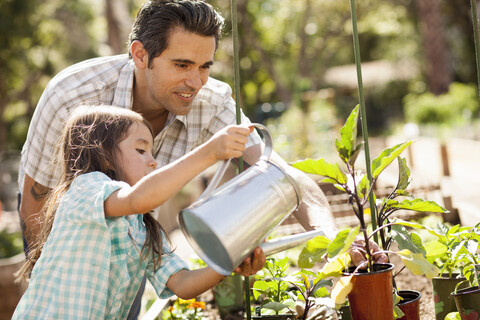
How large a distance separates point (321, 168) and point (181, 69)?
856 millimetres

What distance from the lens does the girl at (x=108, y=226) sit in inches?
52.3

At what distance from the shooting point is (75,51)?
2177cm

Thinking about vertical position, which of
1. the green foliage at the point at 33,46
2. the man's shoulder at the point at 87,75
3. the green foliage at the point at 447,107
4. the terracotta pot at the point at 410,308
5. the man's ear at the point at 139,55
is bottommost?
the green foliage at the point at 447,107

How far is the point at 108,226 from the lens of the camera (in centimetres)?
153

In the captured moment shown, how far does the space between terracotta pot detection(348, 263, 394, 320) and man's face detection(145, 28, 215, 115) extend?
3.23 ft

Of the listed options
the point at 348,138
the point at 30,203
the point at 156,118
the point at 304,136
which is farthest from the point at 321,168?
the point at 304,136

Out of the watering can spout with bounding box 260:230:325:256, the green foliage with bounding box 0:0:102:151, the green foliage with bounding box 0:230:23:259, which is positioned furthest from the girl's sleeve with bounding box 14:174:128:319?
the green foliage with bounding box 0:0:102:151

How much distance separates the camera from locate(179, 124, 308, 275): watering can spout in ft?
4.00

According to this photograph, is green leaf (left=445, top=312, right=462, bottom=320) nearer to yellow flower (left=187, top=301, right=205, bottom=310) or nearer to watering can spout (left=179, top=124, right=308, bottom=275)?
watering can spout (left=179, top=124, right=308, bottom=275)

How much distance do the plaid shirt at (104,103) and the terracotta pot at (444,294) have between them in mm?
779

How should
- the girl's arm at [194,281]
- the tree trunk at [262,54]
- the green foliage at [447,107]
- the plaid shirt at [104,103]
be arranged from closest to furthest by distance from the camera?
the girl's arm at [194,281] < the plaid shirt at [104,103] < the green foliage at [447,107] < the tree trunk at [262,54]

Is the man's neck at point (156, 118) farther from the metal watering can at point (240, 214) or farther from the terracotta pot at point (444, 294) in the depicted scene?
the terracotta pot at point (444, 294)

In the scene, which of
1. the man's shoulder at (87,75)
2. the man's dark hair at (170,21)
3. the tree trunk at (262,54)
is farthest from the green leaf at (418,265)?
the tree trunk at (262,54)

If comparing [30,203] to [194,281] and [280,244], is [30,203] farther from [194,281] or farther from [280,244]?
[280,244]
